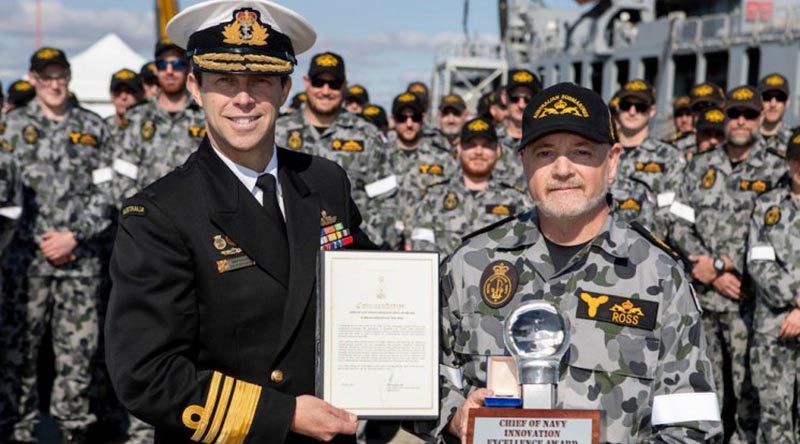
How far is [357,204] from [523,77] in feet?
7.85

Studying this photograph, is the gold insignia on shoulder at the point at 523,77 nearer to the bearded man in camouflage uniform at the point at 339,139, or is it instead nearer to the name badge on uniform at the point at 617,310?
the bearded man in camouflage uniform at the point at 339,139

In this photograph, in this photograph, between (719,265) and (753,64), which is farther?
(753,64)

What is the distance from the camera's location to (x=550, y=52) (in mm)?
37000

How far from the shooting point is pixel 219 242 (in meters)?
2.46

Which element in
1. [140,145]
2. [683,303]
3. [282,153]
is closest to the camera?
[683,303]

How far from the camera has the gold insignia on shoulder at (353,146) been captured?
6590mm

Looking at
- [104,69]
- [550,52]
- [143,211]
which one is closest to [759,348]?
[143,211]

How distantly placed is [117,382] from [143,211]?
462mm

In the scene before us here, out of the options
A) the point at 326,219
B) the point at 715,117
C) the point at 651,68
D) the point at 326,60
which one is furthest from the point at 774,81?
the point at 651,68

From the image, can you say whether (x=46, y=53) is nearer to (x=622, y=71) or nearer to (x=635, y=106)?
(x=635, y=106)

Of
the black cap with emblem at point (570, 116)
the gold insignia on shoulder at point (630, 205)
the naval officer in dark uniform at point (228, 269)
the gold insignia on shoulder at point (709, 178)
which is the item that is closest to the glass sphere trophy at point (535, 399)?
the naval officer in dark uniform at point (228, 269)

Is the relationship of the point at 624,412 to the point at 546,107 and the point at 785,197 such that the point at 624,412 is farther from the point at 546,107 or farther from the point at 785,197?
the point at 785,197

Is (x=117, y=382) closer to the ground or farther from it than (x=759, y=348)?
farther from it

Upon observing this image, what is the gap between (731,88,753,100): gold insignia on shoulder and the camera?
723 centimetres
